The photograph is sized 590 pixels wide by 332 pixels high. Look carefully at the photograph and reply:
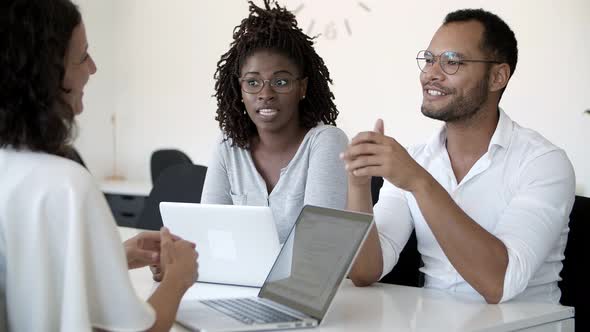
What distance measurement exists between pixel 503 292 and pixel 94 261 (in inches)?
35.5

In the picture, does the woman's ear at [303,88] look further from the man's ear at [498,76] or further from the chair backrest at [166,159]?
the chair backrest at [166,159]

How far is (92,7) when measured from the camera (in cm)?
565

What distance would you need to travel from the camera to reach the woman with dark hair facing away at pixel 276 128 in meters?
2.16

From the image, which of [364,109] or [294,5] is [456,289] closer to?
[364,109]

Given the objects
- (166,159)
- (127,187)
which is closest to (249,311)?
(166,159)

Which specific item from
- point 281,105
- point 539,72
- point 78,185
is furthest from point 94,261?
point 539,72

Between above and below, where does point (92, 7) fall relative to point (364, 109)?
above

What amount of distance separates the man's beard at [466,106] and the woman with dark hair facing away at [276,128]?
1.18ft

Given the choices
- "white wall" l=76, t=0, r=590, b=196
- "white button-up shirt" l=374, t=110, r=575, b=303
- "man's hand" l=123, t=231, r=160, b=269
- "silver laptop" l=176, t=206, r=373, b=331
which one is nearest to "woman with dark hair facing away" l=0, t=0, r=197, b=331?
"silver laptop" l=176, t=206, r=373, b=331

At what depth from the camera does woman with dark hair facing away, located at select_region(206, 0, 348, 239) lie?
2162mm

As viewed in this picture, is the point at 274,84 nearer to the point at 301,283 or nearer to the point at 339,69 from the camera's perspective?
the point at 301,283

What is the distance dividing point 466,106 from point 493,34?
204 mm

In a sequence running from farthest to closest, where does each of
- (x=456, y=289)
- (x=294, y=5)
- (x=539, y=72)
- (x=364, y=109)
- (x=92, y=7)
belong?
(x=92, y=7) < (x=294, y=5) < (x=364, y=109) < (x=539, y=72) < (x=456, y=289)

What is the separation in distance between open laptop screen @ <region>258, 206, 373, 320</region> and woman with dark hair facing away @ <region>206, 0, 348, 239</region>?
583 millimetres
